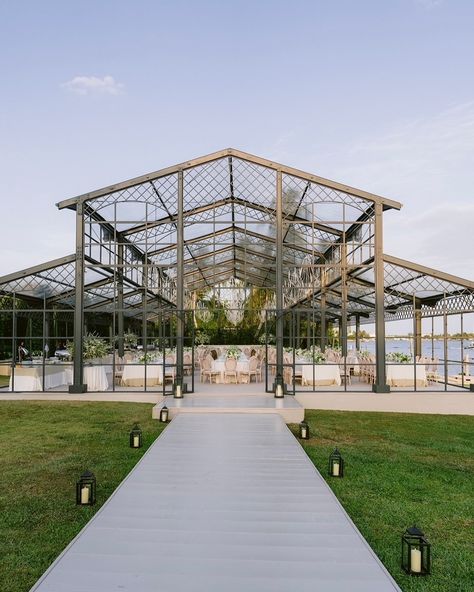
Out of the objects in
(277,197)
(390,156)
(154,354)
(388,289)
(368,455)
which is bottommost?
(368,455)

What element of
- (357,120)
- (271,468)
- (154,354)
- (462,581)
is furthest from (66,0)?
(462,581)

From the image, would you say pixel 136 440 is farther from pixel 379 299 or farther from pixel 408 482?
pixel 379 299

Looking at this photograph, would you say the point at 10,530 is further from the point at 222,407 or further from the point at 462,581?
the point at 222,407

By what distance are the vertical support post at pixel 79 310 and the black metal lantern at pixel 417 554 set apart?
33.3 ft

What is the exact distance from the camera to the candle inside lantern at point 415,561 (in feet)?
12.3

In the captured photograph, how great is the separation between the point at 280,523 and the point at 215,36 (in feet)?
44.7

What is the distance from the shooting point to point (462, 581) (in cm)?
371

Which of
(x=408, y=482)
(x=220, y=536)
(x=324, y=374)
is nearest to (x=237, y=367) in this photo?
(x=324, y=374)

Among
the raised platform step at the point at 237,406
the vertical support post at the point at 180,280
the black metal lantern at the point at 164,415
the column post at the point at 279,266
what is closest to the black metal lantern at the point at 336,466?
the raised platform step at the point at 237,406

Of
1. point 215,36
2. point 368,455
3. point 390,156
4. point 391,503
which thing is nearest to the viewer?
point 391,503

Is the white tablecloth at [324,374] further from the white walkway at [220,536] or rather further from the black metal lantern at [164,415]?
the white walkway at [220,536]

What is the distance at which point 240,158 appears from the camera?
43.4 ft

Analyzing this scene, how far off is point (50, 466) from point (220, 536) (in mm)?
3691

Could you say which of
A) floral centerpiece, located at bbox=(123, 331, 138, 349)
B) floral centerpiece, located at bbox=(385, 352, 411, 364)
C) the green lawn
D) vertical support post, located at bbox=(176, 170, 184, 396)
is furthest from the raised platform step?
floral centerpiece, located at bbox=(385, 352, 411, 364)
